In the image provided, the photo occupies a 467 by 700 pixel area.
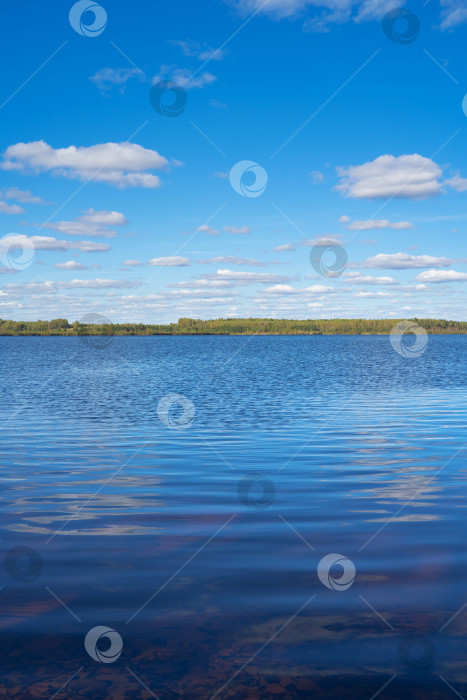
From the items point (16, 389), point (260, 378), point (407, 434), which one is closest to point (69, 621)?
point (407, 434)

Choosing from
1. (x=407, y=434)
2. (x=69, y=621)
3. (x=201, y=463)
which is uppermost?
(x=407, y=434)

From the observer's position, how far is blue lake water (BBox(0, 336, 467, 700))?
596 centimetres

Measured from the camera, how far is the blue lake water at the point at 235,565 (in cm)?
596

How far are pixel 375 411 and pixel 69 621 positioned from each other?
2206 cm

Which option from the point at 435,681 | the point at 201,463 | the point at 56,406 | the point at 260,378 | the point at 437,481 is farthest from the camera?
the point at 260,378

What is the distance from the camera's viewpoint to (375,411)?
2745 centimetres

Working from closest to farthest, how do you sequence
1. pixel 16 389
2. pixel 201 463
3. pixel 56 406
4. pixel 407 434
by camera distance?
Result: pixel 201 463 → pixel 407 434 → pixel 56 406 → pixel 16 389

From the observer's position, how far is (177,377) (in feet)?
Answer: 169

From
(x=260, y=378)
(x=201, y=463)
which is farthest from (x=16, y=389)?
(x=201, y=463)

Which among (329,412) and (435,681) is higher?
(329,412)

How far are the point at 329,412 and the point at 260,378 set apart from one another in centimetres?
2185

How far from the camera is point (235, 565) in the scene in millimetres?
8680

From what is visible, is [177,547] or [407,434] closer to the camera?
[177,547]

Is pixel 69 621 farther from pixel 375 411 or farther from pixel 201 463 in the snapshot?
pixel 375 411
